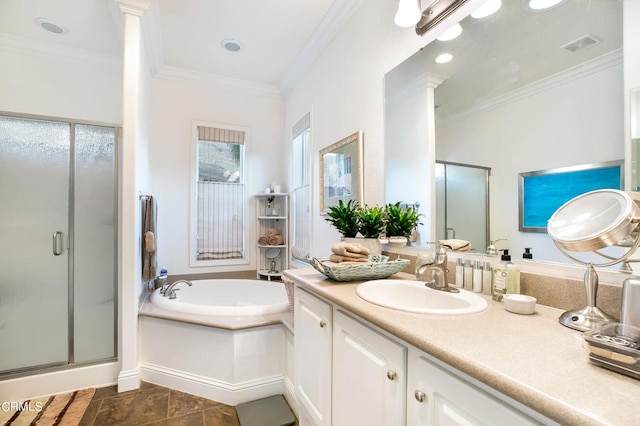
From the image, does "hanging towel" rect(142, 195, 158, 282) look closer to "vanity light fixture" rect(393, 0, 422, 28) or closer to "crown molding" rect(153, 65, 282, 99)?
"crown molding" rect(153, 65, 282, 99)

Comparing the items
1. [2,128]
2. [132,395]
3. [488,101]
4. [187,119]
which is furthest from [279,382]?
[187,119]

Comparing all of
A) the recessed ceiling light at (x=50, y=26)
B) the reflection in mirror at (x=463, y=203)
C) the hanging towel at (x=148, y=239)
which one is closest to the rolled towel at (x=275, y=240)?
the hanging towel at (x=148, y=239)

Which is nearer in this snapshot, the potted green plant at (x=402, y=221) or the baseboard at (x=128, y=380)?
the potted green plant at (x=402, y=221)

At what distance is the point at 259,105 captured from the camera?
371cm

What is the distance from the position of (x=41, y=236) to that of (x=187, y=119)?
181 centimetres

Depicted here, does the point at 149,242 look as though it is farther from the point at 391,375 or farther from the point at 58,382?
the point at 391,375

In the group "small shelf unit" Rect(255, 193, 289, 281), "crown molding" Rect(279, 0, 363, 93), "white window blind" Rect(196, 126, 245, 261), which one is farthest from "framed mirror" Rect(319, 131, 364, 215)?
"white window blind" Rect(196, 126, 245, 261)

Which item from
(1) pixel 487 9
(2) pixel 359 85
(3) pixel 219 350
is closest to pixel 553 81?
(1) pixel 487 9

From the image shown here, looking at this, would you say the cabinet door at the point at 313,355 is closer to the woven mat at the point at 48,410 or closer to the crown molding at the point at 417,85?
the crown molding at the point at 417,85

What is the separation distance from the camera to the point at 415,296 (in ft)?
4.08

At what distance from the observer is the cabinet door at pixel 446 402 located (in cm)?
57

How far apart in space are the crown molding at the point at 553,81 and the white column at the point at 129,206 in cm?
219

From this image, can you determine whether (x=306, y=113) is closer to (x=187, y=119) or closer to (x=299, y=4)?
(x=299, y=4)

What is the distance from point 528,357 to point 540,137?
2.53 feet
